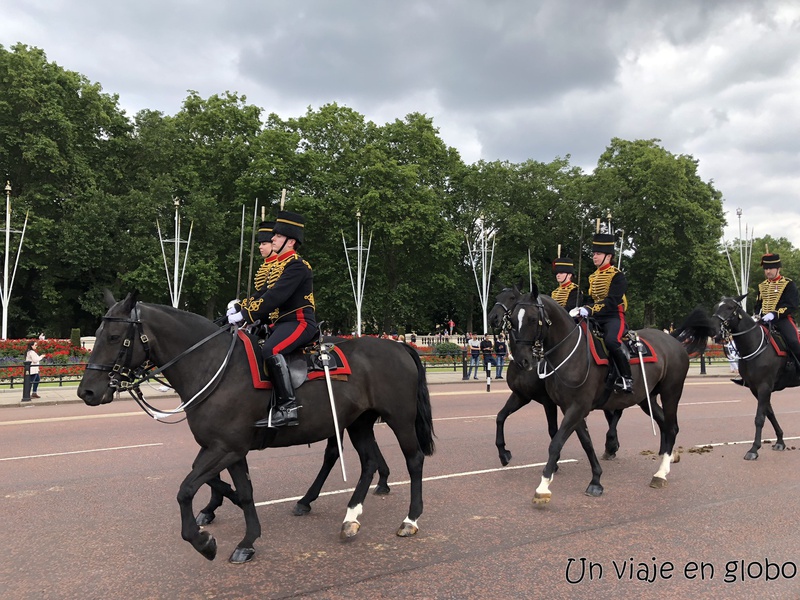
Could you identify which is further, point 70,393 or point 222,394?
point 70,393

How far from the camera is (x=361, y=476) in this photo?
5875mm

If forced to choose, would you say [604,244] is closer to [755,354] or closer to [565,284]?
[565,284]

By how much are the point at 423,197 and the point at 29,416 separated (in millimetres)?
33963

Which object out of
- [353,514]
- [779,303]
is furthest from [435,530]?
[779,303]

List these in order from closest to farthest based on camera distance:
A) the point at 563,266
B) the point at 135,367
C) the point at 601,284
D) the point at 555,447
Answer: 1. the point at 135,367
2. the point at 555,447
3. the point at 601,284
4. the point at 563,266

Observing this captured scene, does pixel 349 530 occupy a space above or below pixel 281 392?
below

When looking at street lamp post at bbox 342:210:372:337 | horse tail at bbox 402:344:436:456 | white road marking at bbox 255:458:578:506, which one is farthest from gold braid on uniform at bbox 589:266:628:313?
street lamp post at bbox 342:210:372:337

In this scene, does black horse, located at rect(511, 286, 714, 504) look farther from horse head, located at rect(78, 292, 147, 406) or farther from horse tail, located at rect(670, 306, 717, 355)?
horse head, located at rect(78, 292, 147, 406)

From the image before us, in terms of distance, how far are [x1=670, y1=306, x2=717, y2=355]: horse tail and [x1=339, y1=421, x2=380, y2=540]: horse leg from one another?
235 inches

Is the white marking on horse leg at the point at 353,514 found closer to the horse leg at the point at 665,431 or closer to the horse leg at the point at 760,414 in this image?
the horse leg at the point at 665,431

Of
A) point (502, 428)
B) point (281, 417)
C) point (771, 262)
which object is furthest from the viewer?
point (771, 262)

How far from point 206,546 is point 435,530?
207 centimetres

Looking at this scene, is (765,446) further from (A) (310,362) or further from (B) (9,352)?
(B) (9,352)

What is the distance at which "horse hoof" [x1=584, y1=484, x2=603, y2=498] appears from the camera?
6906mm
